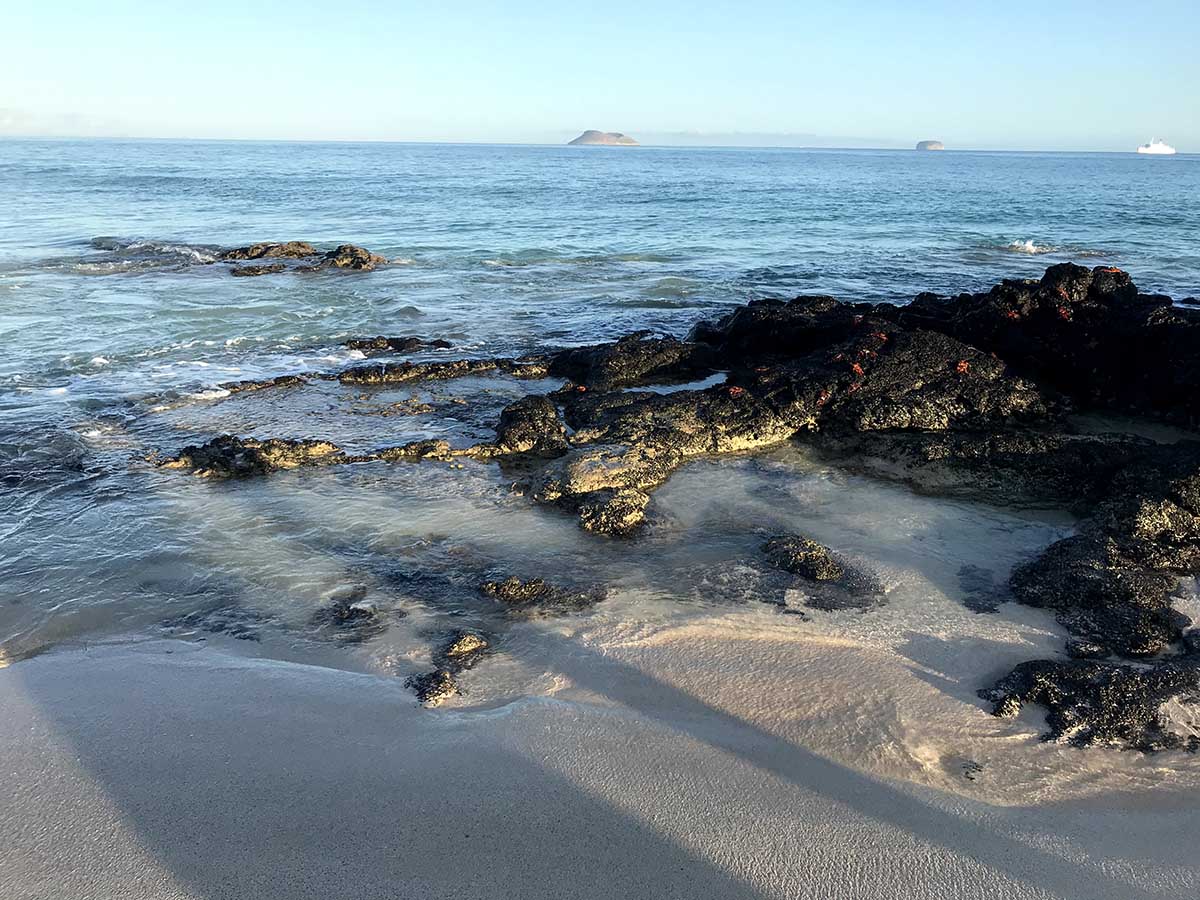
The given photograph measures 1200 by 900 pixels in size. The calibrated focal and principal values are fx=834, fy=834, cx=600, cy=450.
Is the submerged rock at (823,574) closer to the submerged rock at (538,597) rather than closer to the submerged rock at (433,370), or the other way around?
the submerged rock at (538,597)

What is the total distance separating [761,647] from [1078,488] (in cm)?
412

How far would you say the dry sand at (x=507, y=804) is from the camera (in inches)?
146

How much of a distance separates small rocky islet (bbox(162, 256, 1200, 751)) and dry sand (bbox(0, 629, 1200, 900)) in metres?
0.64

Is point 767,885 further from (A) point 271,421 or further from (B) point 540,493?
(A) point 271,421

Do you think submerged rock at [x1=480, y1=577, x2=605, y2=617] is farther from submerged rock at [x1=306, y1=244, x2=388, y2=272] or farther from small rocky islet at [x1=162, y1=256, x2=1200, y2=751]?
submerged rock at [x1=306, y1=244, x2=388, y2=272]

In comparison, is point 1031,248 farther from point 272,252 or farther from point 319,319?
point 272,252

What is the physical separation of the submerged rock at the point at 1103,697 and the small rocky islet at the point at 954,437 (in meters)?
0.01

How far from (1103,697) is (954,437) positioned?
4186mm

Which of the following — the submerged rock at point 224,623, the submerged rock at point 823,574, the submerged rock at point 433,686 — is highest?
the submerged rock at point 823,574

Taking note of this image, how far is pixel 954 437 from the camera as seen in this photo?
860cm

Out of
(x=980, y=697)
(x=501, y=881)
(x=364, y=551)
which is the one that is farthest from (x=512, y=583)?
(x=980, y=697)

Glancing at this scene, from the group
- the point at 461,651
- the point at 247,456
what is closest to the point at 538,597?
the point at 461,651

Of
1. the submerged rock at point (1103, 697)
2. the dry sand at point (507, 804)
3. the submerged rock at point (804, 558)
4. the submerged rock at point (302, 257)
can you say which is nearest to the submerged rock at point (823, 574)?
the submerged rock at point (804, 558)

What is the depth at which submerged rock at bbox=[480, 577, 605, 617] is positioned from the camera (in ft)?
19.2
